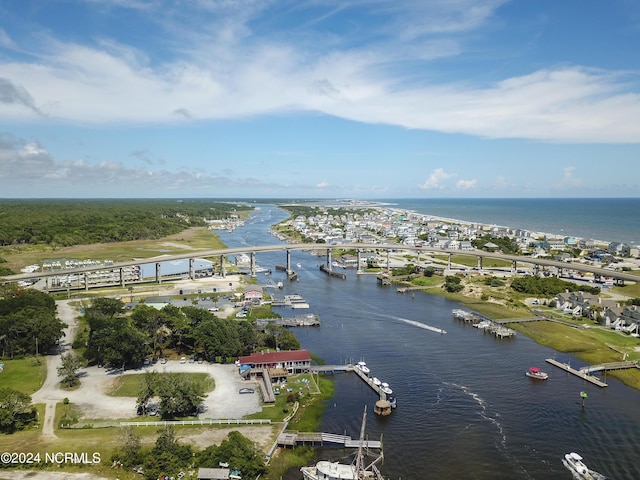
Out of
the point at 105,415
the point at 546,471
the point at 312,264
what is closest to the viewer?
the point at 546,471

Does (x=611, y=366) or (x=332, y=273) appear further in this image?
(x=332, y=273)

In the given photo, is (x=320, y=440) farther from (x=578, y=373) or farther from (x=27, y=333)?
(x=27, y=333)

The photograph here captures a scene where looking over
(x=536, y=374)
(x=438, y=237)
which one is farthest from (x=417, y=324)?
(x=438, y=237)

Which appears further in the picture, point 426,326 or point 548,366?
point 426,326

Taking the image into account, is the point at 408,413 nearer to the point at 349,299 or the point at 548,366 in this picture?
the point at 548,366

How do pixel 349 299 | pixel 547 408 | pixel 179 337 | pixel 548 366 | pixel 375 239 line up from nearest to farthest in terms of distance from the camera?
pixel 547 408
pixel 548 366
pixel 179 337
pixel 349 299
pixel 375 239

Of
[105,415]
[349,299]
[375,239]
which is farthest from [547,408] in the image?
[375,239]

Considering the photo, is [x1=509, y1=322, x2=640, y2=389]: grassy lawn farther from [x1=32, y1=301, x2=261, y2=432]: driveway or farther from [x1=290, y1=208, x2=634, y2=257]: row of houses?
[x1=290, y1=208, x2=634, y2=257]: row of houses
